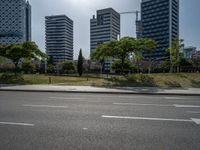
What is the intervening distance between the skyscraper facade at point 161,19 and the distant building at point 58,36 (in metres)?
51.0

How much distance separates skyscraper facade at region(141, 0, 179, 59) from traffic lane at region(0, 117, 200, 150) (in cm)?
11099

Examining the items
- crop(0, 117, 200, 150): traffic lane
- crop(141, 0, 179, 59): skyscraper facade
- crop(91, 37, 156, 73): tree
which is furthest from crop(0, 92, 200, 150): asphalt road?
crop(141, 0, 179, 59): skyscraper facade

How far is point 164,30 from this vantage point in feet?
429

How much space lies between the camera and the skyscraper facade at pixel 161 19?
118 meters

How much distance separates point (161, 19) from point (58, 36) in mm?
62103

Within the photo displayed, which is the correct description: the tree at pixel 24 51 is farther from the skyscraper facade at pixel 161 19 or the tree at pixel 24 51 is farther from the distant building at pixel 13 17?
the distant building at pixel 13 17

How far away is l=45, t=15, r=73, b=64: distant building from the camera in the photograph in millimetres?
160250

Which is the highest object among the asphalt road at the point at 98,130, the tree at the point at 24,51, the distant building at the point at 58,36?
the distant building at the point at 58,36

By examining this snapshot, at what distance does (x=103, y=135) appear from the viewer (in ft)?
25.4

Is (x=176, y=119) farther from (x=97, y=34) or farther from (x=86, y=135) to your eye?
(x=97, y=34)

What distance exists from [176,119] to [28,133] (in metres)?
5.11

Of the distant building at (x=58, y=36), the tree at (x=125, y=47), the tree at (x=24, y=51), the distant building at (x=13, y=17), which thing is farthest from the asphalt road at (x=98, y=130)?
the distant building at (x=13, y=17)

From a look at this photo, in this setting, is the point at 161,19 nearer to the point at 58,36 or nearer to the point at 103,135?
the point at 58,36

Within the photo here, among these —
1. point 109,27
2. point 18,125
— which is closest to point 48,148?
point 18,125
